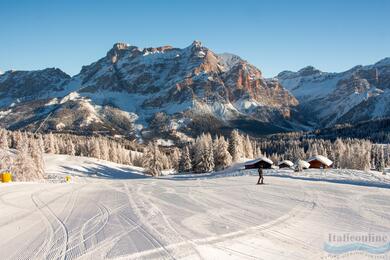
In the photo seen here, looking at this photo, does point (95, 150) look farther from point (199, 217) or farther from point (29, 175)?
point (199, 217)

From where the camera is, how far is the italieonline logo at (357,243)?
9.80m

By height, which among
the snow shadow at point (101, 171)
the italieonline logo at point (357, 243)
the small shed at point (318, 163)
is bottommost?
the snow shadow at point (101, 171)

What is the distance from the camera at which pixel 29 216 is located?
16.0m

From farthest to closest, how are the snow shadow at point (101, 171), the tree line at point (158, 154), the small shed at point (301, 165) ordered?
the snow shadow at point (101, 171), the tree line at point (158, 154), the small shed at point (301, 165)

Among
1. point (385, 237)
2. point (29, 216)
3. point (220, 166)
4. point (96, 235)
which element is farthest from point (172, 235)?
point (220, 166)

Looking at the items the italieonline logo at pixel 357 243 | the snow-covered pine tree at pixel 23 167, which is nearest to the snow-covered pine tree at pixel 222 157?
the snow-covered pine tree at pixel 23 167

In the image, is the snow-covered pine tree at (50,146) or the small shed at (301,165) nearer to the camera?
the small shed at (301,165)

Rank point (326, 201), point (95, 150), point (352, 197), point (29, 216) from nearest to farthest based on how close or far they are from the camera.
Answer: point (29, 216)
point (326, 201)
point (352, 197)
point (95, 150)

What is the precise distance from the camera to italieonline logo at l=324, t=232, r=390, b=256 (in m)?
9.80

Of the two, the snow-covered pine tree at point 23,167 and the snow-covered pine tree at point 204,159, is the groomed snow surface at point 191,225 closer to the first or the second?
the snow-covered pine tree at point 23,167

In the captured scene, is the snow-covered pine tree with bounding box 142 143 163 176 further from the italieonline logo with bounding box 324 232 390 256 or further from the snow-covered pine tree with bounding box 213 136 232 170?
the italieonline logo with bounding box 324 232 390 256

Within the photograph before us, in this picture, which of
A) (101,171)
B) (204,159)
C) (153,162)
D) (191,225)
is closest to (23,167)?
(204,159)

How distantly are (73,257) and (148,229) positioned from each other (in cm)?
318

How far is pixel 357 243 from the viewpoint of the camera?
34.5 ft
